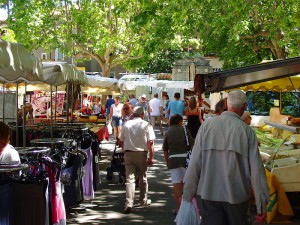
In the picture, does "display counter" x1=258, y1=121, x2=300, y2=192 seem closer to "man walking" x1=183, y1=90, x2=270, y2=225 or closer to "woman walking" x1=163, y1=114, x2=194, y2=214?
"woman walking" x1=163, y1=114, x2=194, y2=214

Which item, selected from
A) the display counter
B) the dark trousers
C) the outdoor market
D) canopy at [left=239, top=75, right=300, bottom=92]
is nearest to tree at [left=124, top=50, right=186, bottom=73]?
the outdoor market

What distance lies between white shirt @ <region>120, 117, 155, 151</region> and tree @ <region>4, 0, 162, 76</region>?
890 inches

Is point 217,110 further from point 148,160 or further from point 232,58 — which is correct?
point 232,58

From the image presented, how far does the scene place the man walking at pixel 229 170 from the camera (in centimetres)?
490

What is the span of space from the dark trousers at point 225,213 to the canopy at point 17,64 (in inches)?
112

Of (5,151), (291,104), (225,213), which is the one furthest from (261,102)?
(225,213)

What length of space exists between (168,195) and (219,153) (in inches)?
215

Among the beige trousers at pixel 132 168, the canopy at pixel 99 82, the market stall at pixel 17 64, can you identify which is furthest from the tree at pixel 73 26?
the market stall at pixel 17 64

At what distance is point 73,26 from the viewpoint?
35062 millimetres

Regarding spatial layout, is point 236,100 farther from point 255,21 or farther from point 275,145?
point 255,21

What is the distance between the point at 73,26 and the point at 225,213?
31.3 metres

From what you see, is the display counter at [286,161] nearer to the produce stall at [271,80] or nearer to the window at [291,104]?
the produce stall at [271,80]

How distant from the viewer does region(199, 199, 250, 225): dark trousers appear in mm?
4906

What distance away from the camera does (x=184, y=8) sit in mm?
16562
